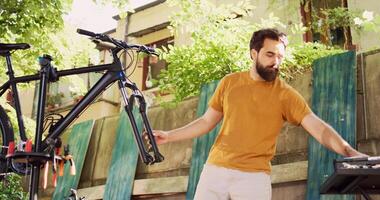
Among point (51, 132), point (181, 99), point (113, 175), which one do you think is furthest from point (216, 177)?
point (113, 175)

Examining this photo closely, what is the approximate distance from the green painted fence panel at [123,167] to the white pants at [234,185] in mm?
4696

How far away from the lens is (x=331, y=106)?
19.1ft

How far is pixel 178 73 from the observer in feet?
24.6

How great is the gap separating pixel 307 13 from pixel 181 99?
348 cm

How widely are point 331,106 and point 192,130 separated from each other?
9.52 ft

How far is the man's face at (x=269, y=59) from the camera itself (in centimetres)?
316

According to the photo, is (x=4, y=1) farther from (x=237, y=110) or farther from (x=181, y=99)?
(x=237, y=110)

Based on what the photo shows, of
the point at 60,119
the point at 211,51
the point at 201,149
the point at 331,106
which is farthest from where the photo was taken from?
the point at 211,51

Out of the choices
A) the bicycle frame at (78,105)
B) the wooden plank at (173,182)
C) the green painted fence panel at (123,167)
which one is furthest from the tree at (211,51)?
the bicycle frame at (78,105)

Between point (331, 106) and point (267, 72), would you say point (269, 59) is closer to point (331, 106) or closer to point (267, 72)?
point (267, 72)

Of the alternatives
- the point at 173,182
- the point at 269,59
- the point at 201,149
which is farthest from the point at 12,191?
the point at 269,59

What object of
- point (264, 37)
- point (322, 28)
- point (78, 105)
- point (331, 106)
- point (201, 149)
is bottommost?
point (78, 105)

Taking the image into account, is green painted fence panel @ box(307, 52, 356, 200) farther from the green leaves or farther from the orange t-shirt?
the green leaves

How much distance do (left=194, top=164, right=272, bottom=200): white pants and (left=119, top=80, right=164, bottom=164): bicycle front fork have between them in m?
0.44
